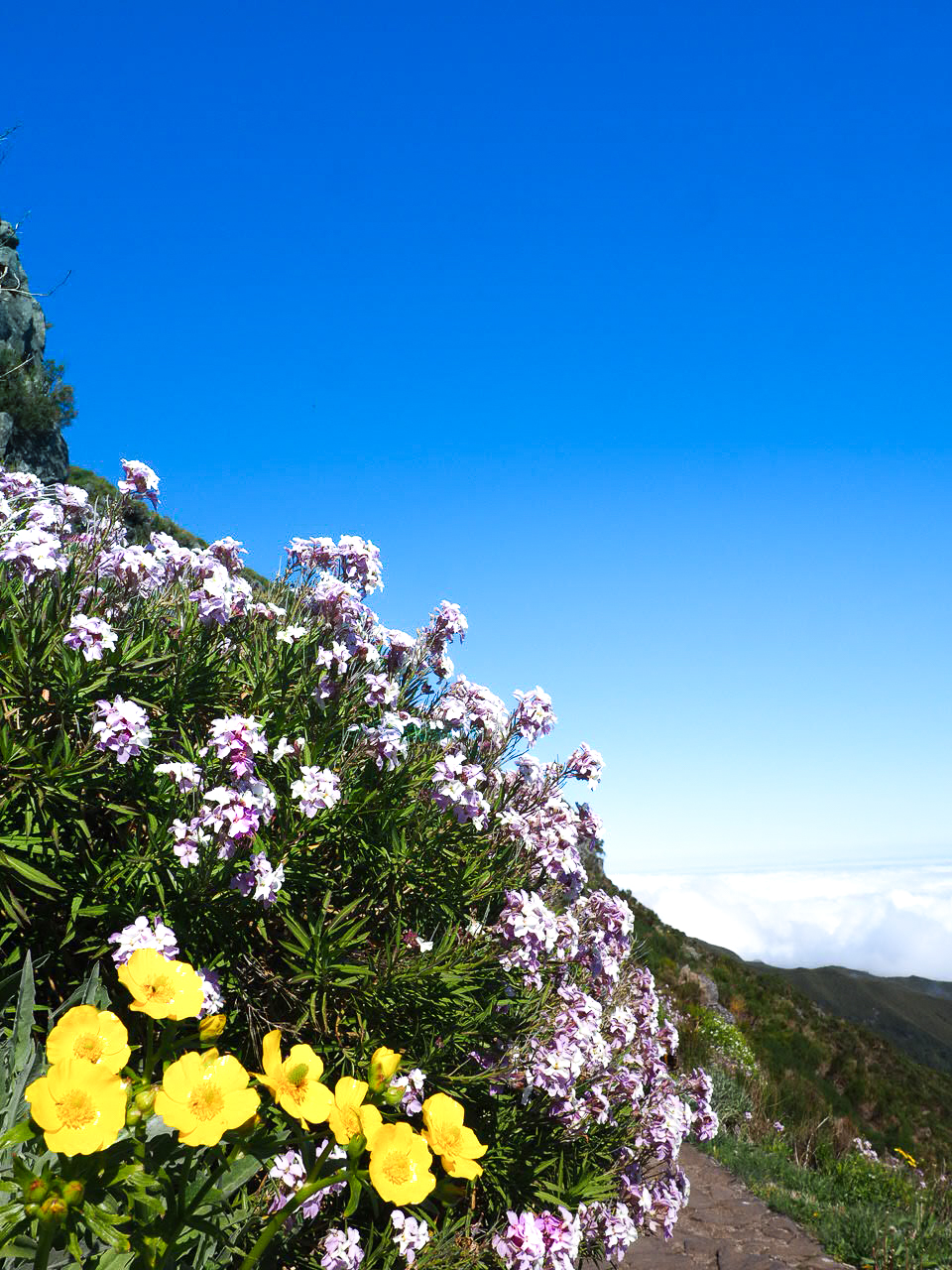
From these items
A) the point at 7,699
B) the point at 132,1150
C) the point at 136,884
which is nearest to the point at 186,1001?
the point at 132,1150

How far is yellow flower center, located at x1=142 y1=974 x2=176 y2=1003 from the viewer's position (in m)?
1.72

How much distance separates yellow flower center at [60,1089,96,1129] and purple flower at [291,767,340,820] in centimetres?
176

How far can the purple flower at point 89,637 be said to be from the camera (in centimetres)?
307

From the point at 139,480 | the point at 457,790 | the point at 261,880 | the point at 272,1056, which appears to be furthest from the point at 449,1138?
the point at 139,480

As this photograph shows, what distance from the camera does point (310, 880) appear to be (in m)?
3.40

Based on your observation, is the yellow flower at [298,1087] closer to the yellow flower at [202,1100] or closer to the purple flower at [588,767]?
the yellow flower at [202,1100]

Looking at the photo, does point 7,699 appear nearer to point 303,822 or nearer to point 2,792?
point 2,792

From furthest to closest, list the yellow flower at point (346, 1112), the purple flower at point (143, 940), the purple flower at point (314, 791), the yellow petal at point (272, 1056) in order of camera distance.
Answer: the purple flower at point (314, 791) < the purple flower at point (143, 940) < the yellow petal at point (272, 1056) < the yellow flower at point (346, 1112)

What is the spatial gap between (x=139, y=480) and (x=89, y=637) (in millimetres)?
1510

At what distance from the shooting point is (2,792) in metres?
3.00

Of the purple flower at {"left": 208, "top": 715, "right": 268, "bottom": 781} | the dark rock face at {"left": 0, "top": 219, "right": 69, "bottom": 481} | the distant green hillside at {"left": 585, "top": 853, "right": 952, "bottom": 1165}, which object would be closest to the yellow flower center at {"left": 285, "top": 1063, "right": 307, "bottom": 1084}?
the purple flower at {"left": 208, "top": 715, "right": 268, "bottom": 781}

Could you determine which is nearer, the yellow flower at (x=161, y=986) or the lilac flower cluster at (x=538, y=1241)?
the yellow flower at (x=161, y=986)

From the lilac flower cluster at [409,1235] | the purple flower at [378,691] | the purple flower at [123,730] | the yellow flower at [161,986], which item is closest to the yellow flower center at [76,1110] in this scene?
the yellow flower at [161,986]

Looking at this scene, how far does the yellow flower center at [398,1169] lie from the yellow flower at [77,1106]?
452 mm
